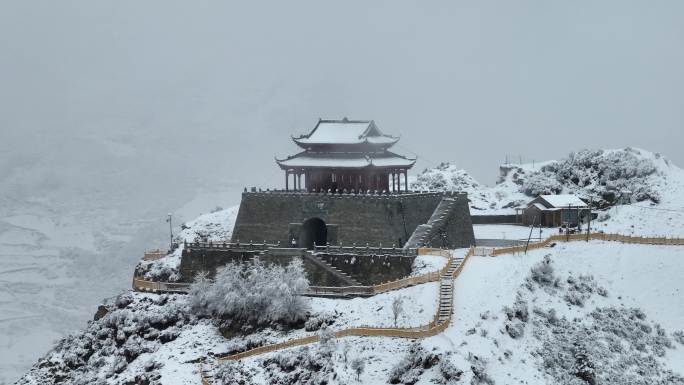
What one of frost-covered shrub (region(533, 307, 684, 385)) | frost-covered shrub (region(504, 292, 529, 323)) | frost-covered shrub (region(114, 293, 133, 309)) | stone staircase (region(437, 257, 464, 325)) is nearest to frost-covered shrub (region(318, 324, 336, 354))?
stone staircase (region(437, 257, 464, 325))

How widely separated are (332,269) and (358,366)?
50.0 ft

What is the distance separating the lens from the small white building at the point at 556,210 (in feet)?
314

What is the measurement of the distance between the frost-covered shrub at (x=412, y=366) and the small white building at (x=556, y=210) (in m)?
37.8

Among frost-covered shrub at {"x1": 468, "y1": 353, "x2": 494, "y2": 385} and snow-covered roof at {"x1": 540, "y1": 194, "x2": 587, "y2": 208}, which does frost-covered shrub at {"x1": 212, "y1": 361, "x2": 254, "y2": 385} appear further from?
snow-covered roof at {"x1": 540, "y1": 194, "x2": 587, "y2": 208}

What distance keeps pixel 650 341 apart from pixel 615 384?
23.3ft

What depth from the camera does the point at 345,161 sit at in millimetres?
85312

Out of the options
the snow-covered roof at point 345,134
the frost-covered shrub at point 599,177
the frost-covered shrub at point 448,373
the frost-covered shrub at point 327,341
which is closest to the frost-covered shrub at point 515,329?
the frost-covered shrub at point 448,373

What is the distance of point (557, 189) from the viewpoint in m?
111

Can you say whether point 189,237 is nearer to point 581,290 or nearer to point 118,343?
point 118,343

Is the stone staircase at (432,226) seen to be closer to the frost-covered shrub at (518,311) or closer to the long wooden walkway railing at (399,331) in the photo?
the long wooden walkway railing at (399,331)

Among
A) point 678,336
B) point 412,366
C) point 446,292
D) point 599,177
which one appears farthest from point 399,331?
point 599,177

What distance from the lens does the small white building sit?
95812 mm

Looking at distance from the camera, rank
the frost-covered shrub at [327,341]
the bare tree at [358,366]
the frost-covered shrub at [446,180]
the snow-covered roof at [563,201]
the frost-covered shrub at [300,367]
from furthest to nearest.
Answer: the frost-covered shrub at [446,180] → the snow-covered roof at [563,201] → the frost-covered shrub at [327,341] → the frost-covered shrub at [300,367] → the bare tree at [358,366]

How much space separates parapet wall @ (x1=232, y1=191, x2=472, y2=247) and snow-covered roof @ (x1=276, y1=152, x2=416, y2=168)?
118 inches
